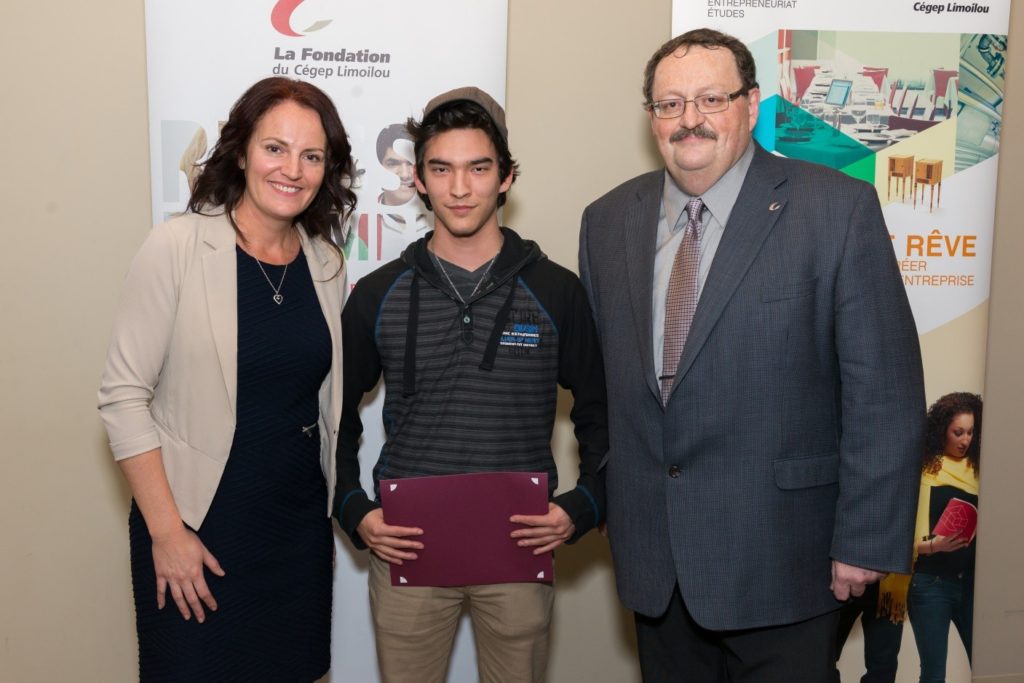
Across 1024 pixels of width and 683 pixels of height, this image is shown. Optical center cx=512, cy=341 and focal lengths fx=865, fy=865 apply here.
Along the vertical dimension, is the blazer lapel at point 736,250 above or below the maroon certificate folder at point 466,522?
above

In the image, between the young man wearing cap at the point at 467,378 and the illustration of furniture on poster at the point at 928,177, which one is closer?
the young man wearing cap at the point at 467,378

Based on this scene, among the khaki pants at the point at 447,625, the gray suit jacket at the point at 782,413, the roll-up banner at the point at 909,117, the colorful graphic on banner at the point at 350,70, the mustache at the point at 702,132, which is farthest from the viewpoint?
the roll-up banner at the point at 909,117

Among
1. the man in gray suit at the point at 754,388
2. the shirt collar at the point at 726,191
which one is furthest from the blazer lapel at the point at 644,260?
the shirt collar at the point at 726,191

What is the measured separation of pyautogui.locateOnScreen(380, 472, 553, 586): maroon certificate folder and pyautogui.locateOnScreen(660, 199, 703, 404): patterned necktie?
420 mm

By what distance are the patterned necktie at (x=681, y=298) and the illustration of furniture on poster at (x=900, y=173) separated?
1156mm

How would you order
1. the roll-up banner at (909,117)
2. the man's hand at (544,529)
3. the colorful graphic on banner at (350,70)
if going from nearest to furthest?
the man's hand at (544,529) → the colorful graphic on banner at (350,70) → the roll-up banner at (909,117)

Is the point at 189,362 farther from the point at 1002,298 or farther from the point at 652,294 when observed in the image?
the point at 1002,298

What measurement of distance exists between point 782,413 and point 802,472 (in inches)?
5.8

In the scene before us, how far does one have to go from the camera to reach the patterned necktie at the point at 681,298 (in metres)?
2.04

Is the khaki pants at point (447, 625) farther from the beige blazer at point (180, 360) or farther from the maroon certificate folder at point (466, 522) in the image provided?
the beige blazer at point (180, 360)

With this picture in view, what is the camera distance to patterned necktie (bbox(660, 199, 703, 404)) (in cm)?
204

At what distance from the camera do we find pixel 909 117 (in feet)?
9.41

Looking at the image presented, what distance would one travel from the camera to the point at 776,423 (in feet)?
6.48

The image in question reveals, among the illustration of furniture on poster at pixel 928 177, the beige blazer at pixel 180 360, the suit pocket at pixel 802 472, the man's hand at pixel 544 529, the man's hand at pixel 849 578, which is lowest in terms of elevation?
the man's hand at pixel 849 578
